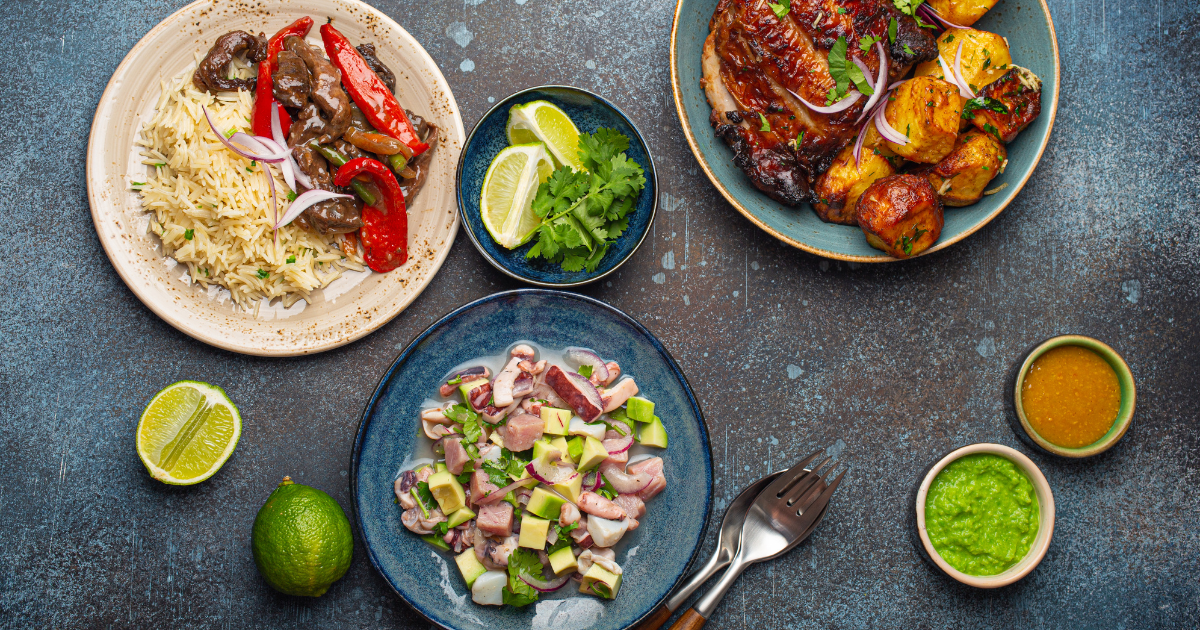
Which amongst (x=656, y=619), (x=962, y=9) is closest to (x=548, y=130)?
(x=962, y=9)

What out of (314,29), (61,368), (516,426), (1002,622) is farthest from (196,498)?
(1002,622)

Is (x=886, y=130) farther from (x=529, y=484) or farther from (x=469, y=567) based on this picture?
(x=469, y=567)

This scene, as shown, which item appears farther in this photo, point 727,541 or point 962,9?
point 727,541

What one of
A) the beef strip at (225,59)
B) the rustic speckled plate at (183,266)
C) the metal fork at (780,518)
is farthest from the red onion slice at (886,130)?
the beef strip at (225,59)

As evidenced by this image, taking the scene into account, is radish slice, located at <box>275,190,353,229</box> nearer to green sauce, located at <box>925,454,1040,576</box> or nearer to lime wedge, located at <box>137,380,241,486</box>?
lime wedge, located at <box>137,380,241,486</box>

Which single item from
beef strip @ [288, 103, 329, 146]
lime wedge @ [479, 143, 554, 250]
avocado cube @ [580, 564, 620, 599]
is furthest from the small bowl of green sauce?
beef strip @ [288, 103, 329, 146]

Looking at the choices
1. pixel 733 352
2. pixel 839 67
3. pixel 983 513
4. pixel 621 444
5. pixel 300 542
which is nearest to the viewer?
pixel 300 542
